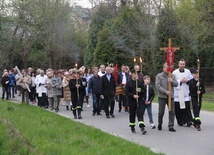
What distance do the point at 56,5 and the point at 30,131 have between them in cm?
3126

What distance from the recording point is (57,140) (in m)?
10.1

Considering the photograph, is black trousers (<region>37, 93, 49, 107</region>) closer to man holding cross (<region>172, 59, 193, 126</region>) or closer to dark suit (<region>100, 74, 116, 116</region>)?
dark suit (<region>100, 74, 116, 116</region>)

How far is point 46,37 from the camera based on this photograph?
41.3m

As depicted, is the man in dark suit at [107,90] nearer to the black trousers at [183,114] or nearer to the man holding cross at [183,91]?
the black trousers at [183,114]

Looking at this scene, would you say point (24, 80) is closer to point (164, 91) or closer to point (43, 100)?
point (43, 100)

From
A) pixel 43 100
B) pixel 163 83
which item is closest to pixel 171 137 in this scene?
pixel 163 83

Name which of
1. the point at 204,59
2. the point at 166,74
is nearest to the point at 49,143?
the point at 166,74

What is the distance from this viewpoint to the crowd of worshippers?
11.8m

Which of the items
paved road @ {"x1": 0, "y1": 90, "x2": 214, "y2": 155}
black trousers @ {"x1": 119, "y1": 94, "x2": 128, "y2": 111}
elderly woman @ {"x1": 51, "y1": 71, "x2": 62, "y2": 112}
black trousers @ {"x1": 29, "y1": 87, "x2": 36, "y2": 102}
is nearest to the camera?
paved road @ {"x1": 0, "y1": 90, "x2": 214, "y2": 155}

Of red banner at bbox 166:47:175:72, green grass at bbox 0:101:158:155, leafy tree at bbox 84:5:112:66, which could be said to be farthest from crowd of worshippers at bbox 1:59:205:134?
leafy tree at bbox 84:5:112:66

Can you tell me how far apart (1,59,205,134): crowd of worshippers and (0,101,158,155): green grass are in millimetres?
1553

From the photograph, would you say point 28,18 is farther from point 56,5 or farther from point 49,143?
point 49,143

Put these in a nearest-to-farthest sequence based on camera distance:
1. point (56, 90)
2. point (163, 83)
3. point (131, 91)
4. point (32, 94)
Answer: point (131, 91)
point (163, 83)
point (56, 90)
point (32, 94)

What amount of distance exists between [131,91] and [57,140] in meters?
2.77
